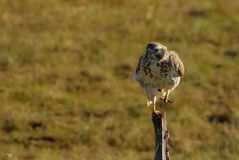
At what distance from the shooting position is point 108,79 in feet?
45.9

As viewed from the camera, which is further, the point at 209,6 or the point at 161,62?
the point at 209,6

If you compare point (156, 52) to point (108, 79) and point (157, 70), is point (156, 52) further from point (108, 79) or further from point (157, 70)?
point (108, 79)

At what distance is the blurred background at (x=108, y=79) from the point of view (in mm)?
11906

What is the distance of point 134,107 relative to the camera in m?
13.0

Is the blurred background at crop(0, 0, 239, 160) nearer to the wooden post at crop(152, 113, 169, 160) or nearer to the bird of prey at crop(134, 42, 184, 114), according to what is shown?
the bird of prey at crop(134, 42, 184, 114)

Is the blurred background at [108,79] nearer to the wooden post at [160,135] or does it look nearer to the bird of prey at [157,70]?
the bird of prey at [157,70]

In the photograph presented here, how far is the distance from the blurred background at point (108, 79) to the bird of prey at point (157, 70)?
3.52 metres

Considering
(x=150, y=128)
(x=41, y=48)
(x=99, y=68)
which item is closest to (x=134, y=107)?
(x=150, y=128)

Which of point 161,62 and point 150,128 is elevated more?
point 161,62

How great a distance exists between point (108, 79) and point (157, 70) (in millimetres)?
6233

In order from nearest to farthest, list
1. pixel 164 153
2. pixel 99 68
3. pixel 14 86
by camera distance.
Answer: pixel 164 153, pixel 14 86, pixel 99 68

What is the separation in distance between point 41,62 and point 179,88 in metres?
2.33

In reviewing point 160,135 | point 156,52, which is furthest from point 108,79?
point 160,135

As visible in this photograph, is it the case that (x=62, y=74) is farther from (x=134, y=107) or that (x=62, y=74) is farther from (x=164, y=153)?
(x=164, y=153)
